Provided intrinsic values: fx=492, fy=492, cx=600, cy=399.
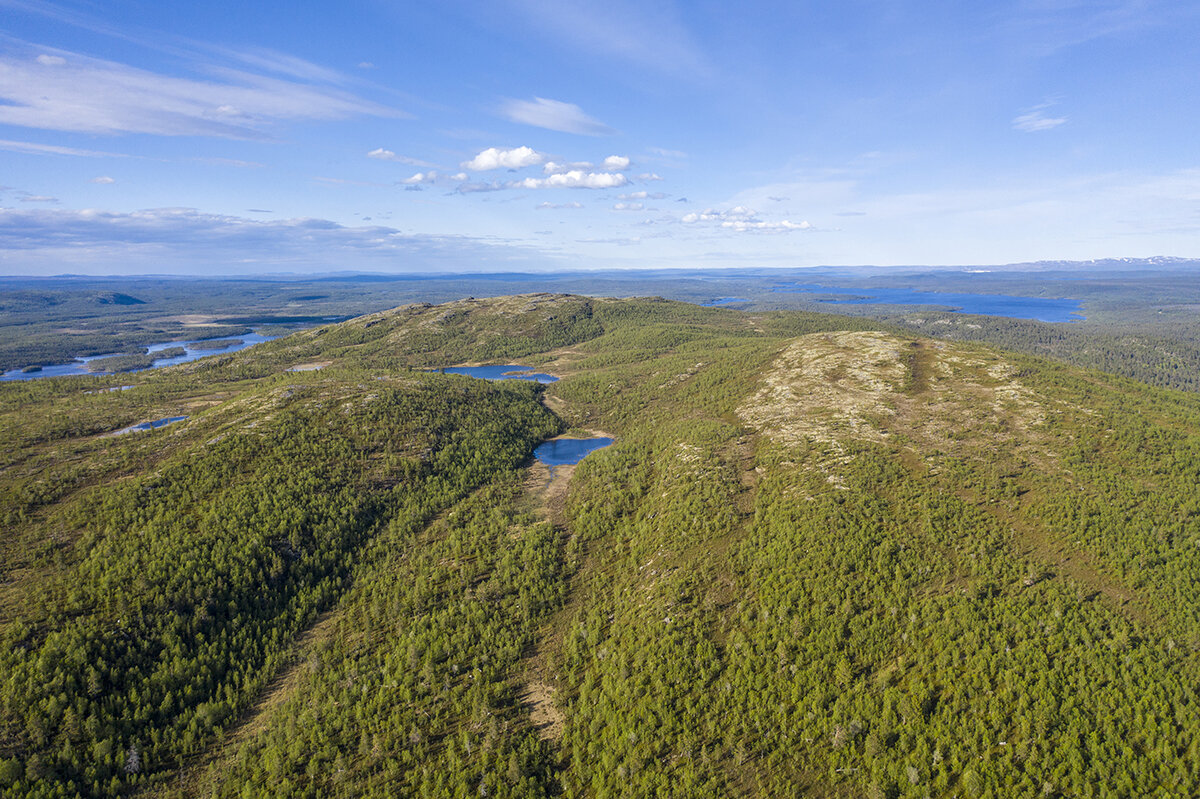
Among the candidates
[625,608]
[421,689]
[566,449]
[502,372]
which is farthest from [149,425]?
[502,372]

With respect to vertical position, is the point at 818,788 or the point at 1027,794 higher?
the point at 1027,794

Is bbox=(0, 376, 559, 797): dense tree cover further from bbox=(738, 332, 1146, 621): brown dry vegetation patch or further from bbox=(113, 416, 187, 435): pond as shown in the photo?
bbox=(738, 332, 1146, 621): brown dry vegetation patch

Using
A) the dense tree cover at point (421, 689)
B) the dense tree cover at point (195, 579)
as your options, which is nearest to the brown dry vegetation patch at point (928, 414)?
the dense tree cover at point (421, 689)

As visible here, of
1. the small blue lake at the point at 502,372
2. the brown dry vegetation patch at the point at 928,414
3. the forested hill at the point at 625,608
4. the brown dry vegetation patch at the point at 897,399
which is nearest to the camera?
the forested hill at the point at 625,608

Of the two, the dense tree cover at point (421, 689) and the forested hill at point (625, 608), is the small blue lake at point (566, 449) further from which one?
the dense tree cover at point (421, 689)

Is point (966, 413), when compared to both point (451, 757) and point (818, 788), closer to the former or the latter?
point (818, 788)

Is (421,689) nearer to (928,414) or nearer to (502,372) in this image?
(928,414)

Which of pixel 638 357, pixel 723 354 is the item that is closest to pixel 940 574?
pixel 723 354
